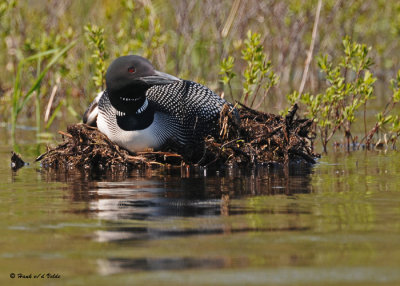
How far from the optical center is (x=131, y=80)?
22.0 feet

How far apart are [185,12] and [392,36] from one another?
4.92 meters

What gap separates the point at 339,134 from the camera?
10469mm

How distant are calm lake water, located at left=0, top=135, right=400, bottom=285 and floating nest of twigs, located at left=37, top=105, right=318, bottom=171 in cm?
66

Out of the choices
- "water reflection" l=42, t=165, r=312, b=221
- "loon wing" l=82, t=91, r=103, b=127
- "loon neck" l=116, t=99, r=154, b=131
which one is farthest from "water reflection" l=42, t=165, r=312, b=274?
"loon wing" l=82, t=91, r=103, b=127

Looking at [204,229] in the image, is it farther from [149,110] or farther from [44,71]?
[44,71]

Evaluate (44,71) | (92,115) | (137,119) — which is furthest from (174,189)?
(44,71)

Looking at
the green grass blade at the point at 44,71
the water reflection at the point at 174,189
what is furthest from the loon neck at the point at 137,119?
the green grass blade at the point at 44,71

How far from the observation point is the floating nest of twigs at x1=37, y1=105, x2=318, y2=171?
22.6 feet

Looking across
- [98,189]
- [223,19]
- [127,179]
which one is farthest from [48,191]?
[223,19]

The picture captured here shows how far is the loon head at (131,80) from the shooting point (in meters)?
6.65

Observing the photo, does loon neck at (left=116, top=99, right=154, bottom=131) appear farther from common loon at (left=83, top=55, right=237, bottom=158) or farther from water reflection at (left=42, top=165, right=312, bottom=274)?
water reflection at (left=42, top=165, right=312, bottom=274)

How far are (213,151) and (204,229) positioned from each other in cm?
308

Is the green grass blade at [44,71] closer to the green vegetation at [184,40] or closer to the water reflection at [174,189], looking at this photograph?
the green vegetation at [184,40]

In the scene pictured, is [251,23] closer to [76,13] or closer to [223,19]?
[223,19]
